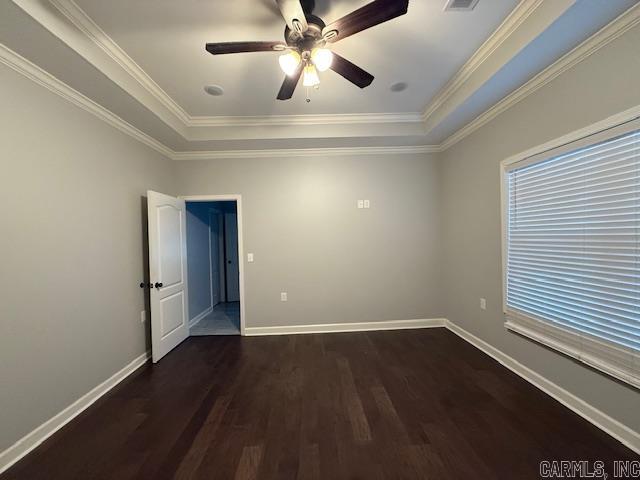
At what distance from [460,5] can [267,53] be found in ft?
4.49

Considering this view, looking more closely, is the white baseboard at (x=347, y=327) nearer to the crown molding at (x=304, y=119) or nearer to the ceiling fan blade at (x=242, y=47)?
the crown molding at (x=304, y=119)

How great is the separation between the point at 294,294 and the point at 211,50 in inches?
114

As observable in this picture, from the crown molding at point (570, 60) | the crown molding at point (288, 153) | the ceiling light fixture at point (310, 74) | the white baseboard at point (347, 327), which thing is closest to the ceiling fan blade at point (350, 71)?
the ceiling light fixture at point (310, 74)

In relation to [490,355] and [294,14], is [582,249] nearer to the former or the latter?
[490,355]

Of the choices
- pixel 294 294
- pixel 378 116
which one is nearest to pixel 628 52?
pixel 378 116

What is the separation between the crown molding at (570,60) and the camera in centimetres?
152

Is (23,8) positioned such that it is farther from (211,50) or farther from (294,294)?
(294,294)

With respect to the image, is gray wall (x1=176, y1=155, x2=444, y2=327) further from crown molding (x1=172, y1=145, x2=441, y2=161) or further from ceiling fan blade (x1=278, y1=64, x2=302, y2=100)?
ceiling fan blade (x1=278, y1=64, x2=302, y2=100)

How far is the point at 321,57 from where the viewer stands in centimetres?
160

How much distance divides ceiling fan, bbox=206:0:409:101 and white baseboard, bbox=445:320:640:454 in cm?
283

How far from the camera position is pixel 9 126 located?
5.47ft

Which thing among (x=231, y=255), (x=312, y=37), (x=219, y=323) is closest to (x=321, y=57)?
(x=312, y=37)

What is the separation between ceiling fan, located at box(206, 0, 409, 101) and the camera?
1331mm

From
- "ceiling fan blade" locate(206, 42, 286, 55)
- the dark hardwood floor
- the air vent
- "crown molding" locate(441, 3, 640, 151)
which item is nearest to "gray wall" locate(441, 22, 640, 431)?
"crown molding" locate(441, 3, 640, 151)
